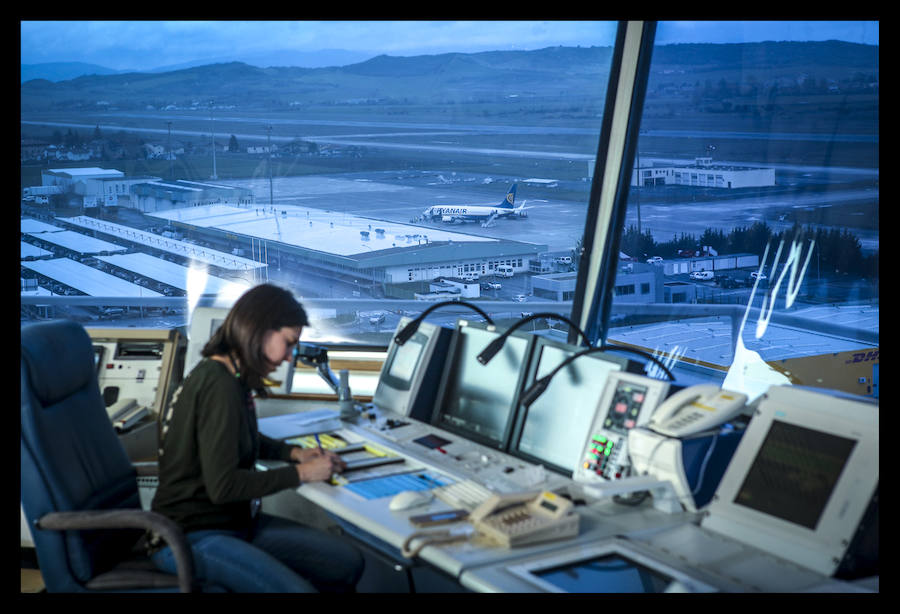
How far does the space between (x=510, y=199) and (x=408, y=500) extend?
379 centimetres

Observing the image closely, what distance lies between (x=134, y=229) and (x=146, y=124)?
88 centimetres

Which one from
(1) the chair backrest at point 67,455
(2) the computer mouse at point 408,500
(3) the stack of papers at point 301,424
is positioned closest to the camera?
(1) the chair backrest at point 67,455

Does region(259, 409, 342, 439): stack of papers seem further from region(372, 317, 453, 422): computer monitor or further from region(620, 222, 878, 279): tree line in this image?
region(620, 222, 878, 279): tree line

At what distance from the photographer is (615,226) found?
4.23 meters

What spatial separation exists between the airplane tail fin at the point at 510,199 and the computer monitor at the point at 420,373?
2.55 meters

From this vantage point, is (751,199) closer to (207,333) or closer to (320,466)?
(207,333)

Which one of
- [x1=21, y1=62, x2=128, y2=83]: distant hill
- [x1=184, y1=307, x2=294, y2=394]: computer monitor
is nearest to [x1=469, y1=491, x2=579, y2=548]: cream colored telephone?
[x1=184, y1=307, x2=294, y2=394]: computer monitor

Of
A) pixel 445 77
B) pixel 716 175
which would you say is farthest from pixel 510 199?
pixel 716 175

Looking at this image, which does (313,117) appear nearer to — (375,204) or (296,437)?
(375,204)

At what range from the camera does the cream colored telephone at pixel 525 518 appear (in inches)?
77.0

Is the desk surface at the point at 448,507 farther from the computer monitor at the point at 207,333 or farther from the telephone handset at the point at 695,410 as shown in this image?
the computer monitor at the point at 207,333

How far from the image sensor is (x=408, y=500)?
2.24 meters

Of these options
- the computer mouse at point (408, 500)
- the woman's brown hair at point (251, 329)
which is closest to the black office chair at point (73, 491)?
the woman's brown hair at point (251, 329)

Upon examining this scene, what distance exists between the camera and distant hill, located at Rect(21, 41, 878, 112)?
469 centimetres
